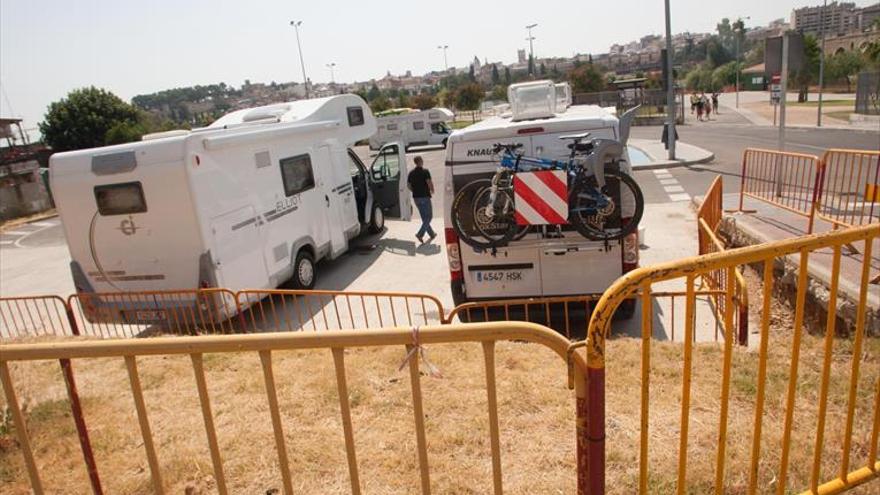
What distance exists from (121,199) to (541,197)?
5.27 meters

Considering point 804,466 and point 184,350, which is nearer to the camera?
point 184,350

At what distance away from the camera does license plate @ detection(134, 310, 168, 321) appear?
734 centimetres

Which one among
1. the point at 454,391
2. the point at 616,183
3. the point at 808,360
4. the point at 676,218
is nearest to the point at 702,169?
the point at 676,218

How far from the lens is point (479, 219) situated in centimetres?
597

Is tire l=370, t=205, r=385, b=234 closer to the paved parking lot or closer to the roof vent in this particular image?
the paved parking lot

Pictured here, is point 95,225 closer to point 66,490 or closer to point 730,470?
point 66,490

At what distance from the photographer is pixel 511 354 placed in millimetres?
5047

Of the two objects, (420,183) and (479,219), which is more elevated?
(479,219)

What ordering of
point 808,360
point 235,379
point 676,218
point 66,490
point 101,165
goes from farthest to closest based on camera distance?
point 676,218 → point 101,165 → point 235,379 → point 808,360 → point 66,490

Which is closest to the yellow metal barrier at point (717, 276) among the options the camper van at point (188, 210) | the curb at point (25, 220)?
the camper van at point (188, 210)

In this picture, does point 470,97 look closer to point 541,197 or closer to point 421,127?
point 421,127

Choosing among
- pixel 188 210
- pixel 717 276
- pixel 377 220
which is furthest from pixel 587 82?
pixel 188 210

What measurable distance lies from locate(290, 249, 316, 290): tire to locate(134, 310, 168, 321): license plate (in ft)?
6.84

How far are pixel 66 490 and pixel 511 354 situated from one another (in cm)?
338
